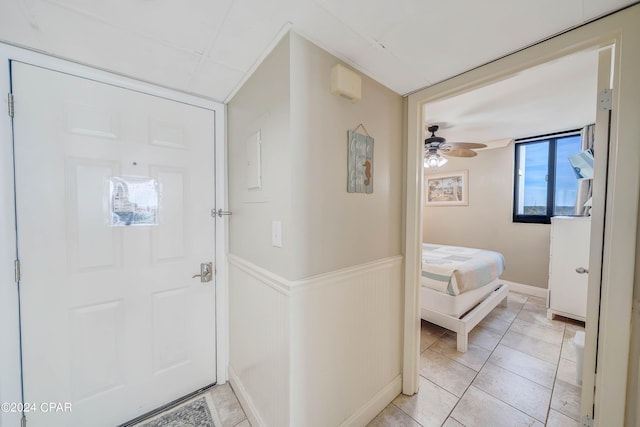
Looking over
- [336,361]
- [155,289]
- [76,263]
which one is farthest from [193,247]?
[336,361]

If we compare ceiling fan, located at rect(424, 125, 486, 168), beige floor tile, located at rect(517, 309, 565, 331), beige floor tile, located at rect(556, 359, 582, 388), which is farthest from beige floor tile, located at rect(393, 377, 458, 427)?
ceiling fan, located at rect(424, 125, 486, 168)

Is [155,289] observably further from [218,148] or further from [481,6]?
[481,6]

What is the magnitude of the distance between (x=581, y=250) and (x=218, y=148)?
389cm

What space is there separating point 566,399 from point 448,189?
Answer: 11.0 ft

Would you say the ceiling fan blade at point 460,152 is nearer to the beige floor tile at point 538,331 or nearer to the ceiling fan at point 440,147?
the ceiling fan at point 440,147

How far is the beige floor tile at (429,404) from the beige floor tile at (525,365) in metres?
0.73

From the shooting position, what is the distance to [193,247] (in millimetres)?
1649

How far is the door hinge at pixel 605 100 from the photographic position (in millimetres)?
1017

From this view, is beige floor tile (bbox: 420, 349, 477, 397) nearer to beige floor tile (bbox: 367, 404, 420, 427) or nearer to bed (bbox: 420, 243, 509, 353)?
bed (bbox: 420, 243, 509, 353)

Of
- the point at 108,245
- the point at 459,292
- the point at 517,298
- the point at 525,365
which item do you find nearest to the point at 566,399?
the point at 525,365

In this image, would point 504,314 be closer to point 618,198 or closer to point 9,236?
point 618,198

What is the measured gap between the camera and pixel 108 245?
136cm

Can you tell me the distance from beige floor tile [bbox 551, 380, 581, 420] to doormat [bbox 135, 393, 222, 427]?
2275 millimetres

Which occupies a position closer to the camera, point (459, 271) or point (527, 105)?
point (459, 271)
